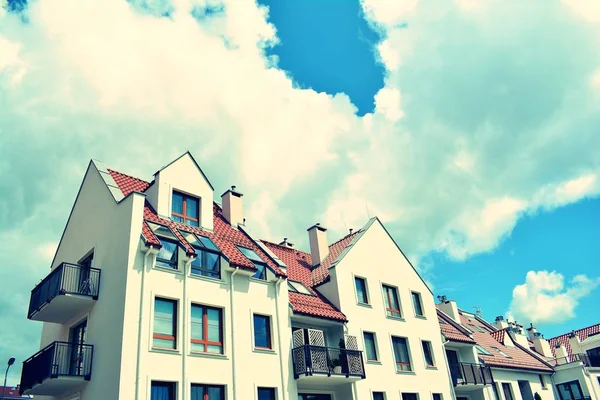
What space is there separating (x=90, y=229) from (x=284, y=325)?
9.70 meters

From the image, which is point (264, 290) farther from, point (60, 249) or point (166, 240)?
point (60, 249)

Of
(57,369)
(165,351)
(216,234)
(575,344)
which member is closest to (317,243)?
(216,234)

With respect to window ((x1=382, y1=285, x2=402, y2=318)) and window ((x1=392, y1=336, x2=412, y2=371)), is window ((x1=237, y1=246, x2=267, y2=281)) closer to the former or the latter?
window ((x1=382, y1=285, x2=402, y2=318))

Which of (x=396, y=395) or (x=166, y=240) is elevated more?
(x=166, y=240)

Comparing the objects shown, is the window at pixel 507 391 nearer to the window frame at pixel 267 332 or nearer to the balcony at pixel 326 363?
the balcony at pixel 326 363

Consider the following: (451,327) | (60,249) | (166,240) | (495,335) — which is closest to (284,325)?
(166,240)

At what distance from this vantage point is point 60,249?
2408cm

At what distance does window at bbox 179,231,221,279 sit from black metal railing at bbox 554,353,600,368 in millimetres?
31377

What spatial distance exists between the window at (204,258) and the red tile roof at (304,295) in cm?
442

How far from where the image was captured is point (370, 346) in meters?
25.5

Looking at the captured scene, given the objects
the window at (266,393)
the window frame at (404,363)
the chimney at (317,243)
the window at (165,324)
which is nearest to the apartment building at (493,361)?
the window frame at (404,363)

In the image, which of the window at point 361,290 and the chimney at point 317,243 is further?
the chimney at point 317,243

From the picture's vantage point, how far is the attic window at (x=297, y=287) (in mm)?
25312

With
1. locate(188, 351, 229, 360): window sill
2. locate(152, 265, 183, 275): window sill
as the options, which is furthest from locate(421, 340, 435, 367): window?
locate(152, 265, 183, 275): window sill
